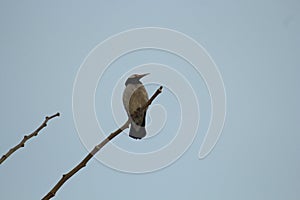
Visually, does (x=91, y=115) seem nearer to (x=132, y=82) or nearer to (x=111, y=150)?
(x=111, y=150)

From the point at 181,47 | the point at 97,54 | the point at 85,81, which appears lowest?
the point at 85,81

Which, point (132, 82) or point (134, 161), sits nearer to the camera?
point (134, 161)

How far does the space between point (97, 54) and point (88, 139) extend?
32cm

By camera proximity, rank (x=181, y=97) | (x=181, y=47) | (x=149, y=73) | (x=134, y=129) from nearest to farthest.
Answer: (x=181, y=97), (x=149, y=73), (x=181, y=47), (x=134, y=129)

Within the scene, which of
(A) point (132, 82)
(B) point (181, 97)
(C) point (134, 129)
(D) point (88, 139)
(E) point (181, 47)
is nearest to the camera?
(D) point (88, 139)

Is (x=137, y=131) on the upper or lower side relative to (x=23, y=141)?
upper

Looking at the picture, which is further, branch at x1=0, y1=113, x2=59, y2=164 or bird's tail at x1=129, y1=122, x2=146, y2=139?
bird's tail at x1=129, y1=122, x2=146, y2=139

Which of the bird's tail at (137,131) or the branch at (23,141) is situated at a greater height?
the bird's tail at (137,131)

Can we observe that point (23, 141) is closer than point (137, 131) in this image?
Yes

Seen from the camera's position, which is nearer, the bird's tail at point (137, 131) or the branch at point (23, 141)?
the branch at point (23, 141)

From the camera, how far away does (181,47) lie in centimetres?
147

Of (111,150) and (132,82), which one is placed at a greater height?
(132,82)

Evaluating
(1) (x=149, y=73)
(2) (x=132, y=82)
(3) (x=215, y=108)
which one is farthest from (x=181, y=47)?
(2) (x=132, y=82)

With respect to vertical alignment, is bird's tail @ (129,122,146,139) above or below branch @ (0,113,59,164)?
above
